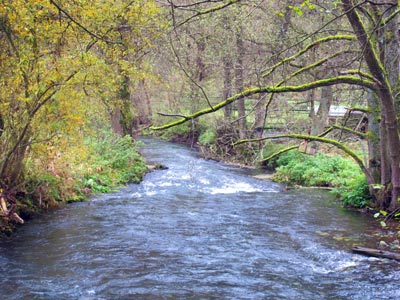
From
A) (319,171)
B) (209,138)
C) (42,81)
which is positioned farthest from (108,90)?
(209,138)

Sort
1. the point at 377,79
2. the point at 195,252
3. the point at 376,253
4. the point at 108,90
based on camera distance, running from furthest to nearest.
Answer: the point at 108,90 < the point at 377,79 < the point at 195,252 < the point at 376,253

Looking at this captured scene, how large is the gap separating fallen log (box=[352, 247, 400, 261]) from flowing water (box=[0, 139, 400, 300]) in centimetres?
18

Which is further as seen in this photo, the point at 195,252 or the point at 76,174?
the point at 76,174

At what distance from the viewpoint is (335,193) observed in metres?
15.8

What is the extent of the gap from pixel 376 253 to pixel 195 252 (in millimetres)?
3456

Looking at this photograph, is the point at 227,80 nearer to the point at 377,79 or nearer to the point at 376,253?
the point at 377,79

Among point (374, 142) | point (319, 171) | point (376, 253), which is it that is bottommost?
point (376, 253)

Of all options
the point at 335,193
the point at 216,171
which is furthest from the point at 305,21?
the point at 335,193

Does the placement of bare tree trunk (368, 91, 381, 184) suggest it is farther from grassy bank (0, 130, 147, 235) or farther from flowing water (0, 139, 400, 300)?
grassy bank (0, 130, 147, 235)

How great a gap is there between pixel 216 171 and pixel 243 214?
795 cm

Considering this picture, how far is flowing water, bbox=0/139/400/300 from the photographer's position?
7499mm

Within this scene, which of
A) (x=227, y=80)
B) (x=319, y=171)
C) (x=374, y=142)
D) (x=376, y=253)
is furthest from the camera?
(x=227, y=80)

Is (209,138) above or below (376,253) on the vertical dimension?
above

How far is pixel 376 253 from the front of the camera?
30.2 feet
